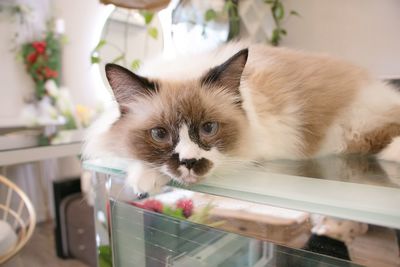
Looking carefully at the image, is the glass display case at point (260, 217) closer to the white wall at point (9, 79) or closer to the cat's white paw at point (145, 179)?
the cat's white paw at point (145, 179)

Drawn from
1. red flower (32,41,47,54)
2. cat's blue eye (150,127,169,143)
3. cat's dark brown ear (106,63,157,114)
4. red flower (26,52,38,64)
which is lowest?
cat's blue eye (150,127,169,143)

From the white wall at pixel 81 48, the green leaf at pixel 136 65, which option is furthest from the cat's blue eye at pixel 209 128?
the white wall at pixel 81 48

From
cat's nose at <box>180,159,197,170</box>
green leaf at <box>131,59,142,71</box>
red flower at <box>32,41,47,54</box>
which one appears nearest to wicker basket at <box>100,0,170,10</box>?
green leaf at <box>131,59,142,71</box>

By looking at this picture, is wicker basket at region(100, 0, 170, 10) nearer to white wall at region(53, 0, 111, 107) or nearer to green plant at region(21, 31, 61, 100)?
white wall at region(53, 0, 111, 107)

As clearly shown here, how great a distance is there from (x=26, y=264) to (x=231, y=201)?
2125 millimetres

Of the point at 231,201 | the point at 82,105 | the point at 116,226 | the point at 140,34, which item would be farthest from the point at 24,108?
the point at 231,201

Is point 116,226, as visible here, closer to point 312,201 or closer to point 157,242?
point 157,242

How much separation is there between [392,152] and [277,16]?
177cm

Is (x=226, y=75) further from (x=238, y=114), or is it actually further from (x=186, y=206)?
(x=186, y=206)

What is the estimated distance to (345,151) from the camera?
1030 mm

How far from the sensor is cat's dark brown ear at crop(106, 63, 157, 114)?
79 centimetres

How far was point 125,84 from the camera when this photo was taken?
0.83 meters

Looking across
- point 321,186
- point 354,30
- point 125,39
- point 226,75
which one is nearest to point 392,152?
point 321,186

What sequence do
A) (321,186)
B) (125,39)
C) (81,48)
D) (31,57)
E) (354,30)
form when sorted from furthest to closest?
(81,48) → (31,57) → (125,39) → (354,30) → (321,186)
